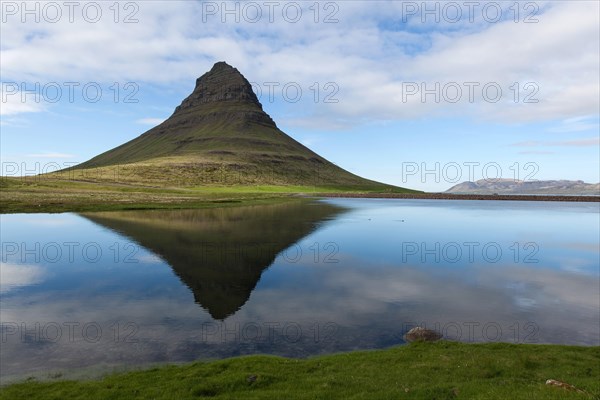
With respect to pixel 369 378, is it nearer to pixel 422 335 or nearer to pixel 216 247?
pixel 422 335

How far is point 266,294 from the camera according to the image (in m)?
30.1

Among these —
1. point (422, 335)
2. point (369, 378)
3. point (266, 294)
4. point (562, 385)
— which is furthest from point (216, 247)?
point (562, 385)

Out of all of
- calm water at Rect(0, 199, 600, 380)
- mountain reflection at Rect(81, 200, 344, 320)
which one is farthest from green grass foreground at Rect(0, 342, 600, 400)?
mountain reflection at Rect(81, 200, 344, 320)

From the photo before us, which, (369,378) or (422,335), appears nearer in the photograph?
(369,378)

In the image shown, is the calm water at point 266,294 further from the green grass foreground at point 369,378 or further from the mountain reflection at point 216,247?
the green grass foreground at point 369,378

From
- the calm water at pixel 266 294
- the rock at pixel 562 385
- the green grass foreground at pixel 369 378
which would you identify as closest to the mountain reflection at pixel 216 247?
the calm water at pixel 266 294

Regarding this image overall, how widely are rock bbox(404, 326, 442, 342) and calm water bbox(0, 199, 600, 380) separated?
3.13 ft

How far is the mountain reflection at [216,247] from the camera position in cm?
3080

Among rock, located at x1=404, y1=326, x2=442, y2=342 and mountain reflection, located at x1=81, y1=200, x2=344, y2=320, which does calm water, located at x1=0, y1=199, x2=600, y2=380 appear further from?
rock, located at x1=404, y1=326, x2=442, y2=342

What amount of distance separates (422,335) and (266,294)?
43.2 feet

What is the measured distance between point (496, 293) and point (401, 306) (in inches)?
382

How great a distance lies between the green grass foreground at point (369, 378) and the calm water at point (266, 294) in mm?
2443

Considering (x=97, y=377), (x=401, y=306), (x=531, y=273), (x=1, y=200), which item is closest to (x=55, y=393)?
(x=97, y=377)

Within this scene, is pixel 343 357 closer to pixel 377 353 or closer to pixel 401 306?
pixel 377 353
